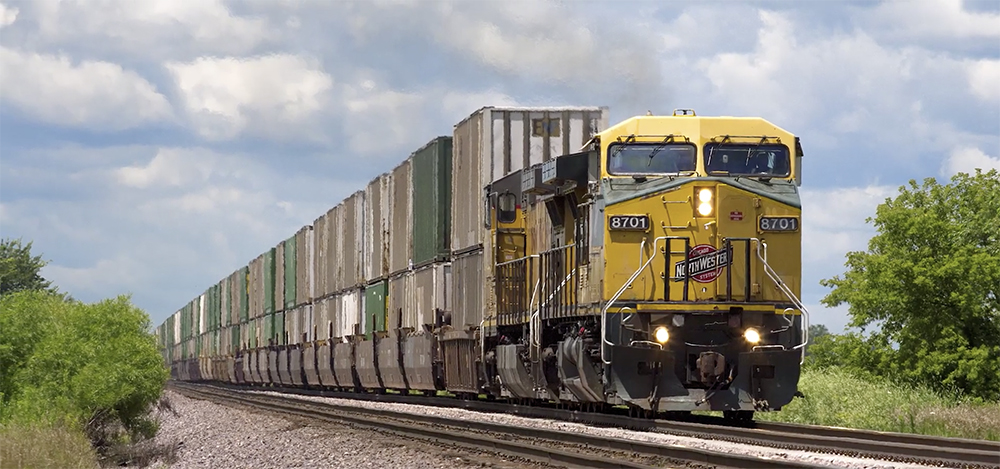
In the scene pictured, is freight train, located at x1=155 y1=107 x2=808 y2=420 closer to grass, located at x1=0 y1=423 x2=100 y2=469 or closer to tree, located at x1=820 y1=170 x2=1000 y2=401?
grass, located at x1=0 y1=423 x2=100 y2=469

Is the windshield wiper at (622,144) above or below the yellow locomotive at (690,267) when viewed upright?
above

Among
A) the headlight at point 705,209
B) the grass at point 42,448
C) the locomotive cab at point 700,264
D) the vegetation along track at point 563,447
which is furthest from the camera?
the grass at point 42,448

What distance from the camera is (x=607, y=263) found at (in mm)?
14359

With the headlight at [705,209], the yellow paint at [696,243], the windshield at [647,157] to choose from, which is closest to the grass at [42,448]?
the yellow paint at [696,243]

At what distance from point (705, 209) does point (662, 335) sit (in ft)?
5.17

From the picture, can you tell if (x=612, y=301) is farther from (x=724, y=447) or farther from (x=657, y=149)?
(x=724, y=447)

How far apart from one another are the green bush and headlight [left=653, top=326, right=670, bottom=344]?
33.4 ft

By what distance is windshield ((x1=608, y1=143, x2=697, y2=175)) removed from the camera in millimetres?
14617

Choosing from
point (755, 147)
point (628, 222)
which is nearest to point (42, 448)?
point (628, 222)

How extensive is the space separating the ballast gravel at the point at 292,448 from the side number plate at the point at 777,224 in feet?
14.9

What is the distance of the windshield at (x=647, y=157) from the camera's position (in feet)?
48.0

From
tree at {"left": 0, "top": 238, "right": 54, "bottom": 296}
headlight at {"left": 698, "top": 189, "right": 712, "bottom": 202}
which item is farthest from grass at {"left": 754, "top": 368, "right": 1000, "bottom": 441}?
tree at {"left": 0, "top": 238, "right": 54, "bottom": 296}

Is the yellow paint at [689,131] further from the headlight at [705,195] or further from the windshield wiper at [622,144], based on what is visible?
the headlight at [705,195]

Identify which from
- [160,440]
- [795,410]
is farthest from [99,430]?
[795,410]
